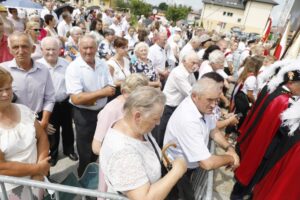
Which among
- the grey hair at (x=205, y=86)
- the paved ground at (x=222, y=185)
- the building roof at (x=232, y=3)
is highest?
the grey hair at (x=205, y=86)

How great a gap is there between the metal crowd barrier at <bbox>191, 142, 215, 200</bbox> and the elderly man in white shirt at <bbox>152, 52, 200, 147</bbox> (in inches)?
50.7

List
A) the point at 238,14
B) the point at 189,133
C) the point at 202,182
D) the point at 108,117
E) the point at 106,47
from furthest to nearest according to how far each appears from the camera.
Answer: the point at 238,14 < the point at 106,47 < the point at 108,117 < the point at 202,182 < the point at 189,133

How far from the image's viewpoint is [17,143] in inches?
76.3

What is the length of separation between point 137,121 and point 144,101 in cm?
14

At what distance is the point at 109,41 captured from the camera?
6148mm

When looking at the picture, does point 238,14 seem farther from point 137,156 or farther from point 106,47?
point 137,156

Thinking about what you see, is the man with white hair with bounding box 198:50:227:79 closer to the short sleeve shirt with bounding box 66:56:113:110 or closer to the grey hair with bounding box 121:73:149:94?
the short sleeve shirt with bounding box 66:56:113:110

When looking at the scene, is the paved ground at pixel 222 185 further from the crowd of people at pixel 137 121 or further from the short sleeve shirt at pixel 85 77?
the short sleeve shirt at pixel 85 77

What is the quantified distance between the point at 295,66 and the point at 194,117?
1926 mm

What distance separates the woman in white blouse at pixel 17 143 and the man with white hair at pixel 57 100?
4.38ft

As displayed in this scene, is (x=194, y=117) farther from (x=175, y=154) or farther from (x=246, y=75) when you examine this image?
(x=246, y=75)

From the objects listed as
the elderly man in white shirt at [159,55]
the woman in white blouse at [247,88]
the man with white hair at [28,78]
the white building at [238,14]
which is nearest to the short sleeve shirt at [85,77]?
the man with white hair at [28,78]

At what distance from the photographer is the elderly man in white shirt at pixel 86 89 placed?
296 centimetres

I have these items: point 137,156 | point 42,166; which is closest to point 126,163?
point 137,156
